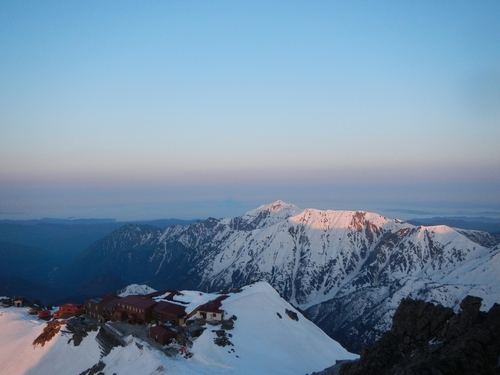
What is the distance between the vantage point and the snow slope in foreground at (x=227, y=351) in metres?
45.9

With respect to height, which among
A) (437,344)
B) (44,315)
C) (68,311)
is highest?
(437,344)

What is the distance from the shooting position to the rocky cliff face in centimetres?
2350

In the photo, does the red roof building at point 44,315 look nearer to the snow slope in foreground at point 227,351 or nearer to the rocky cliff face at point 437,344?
the snow slope in foreground at point 227,351

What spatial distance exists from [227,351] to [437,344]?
27.0 meters

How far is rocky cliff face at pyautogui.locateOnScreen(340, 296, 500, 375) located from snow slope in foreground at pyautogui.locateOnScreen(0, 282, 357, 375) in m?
17.1

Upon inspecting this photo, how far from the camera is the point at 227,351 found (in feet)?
161

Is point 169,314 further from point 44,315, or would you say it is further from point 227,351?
point 44,315

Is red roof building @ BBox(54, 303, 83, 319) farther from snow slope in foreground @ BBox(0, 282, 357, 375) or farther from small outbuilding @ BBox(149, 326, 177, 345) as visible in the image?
small outbuilding @ BBox(149, 326, 177, 345)

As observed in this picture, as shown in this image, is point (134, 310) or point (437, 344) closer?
point (437, 344)

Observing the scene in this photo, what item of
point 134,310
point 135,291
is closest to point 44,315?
point 134,310

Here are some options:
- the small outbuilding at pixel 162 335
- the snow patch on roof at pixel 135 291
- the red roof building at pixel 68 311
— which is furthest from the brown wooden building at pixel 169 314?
the snow patch on roof at pixel 135 291

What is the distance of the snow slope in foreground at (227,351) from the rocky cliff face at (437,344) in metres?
17.1

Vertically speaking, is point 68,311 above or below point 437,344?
below

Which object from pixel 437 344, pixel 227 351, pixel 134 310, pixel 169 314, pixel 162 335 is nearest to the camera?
pixel 437 344
